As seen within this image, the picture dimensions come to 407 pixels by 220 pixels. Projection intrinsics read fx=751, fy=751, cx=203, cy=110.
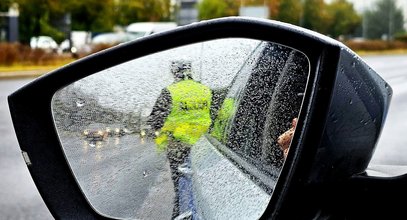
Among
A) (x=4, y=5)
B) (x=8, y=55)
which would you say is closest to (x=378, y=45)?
(x=8, y=55)

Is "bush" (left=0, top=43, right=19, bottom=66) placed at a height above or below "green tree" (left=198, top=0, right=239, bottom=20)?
above

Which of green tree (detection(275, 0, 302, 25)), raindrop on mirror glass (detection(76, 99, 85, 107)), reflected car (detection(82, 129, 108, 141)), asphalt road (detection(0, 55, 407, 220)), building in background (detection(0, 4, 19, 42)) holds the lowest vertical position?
building in background (detection(0, 4, 19, 42))

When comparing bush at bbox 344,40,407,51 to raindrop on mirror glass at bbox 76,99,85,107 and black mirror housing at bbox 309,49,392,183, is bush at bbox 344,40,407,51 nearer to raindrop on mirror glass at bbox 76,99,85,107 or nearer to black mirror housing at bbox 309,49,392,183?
raindrop on mirror glass at bbox 76,99,85,107

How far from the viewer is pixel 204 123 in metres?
1.90

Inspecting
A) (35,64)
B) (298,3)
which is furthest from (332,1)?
(35,64)

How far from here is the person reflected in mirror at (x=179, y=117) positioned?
6.15ft

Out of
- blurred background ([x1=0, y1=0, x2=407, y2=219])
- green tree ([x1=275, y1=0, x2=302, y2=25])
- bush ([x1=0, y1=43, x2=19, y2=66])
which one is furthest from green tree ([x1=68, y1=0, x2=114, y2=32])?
bush ([x1=0, y1=43, x2=19, y2=66])

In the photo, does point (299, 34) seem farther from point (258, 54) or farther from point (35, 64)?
point (35, 64)

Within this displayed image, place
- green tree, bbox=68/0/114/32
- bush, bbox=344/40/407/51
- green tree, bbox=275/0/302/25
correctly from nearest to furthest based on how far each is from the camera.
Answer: bush, bbox=344/40/407/51, green tree, bbox=275/0/302/25, green tree, bbox=68/0/114/32

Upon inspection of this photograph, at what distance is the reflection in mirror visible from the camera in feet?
5.97

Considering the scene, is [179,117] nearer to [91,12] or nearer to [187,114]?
[187,114]

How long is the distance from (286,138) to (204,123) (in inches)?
9.5

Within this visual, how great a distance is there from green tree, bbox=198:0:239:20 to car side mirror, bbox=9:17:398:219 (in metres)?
63.0

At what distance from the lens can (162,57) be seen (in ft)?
6.19
